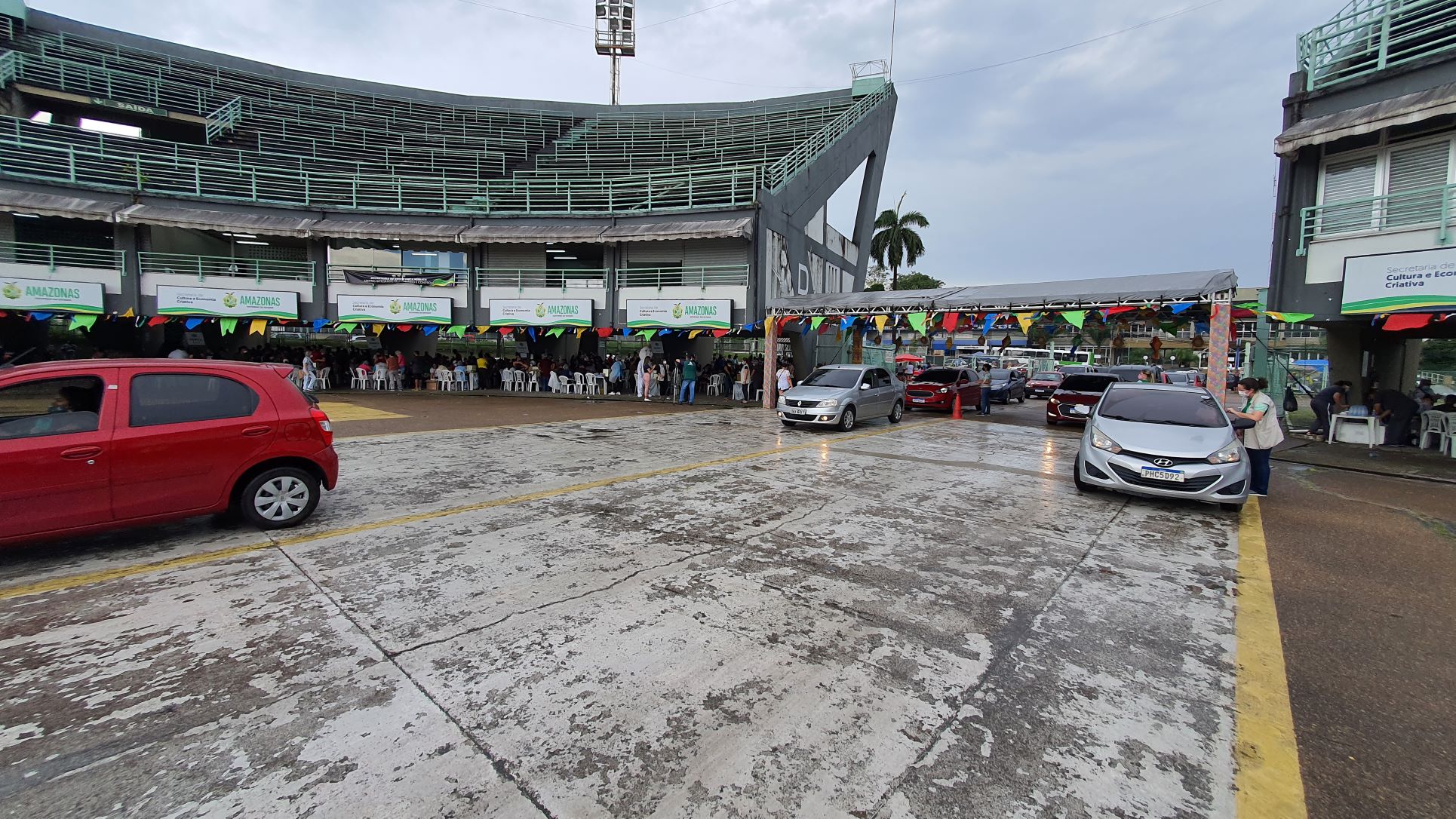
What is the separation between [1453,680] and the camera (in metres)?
3.38

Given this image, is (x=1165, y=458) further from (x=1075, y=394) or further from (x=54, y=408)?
(x=54, y=408)

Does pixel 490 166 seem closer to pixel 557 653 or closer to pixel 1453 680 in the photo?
pixel 557 653

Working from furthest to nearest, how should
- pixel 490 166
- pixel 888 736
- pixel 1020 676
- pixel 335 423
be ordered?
pixel 490 166
pixel 335 423
pixel 1020 676
pixel 888 736

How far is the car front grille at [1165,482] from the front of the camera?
6789 mm

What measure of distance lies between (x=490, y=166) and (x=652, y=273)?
10972 mm

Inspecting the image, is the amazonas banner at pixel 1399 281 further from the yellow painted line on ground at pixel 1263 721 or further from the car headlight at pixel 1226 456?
the yellow painted line on ground at pixel 1263 721

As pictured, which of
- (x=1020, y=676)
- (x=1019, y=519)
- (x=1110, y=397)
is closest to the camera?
(x=1020, y=676)

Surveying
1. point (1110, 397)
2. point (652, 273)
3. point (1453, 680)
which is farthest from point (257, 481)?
A: point (652, 273)

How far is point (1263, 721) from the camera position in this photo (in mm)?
2955

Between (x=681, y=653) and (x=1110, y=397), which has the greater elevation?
(x=1110, y=397)

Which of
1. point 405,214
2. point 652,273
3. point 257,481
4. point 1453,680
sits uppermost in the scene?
point 405,214

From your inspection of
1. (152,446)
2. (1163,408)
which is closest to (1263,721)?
(1163,408)

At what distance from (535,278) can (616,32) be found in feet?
101

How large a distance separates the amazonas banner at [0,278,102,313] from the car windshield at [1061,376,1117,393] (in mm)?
29073
